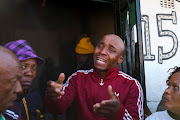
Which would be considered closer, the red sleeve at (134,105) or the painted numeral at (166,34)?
the red sleeve at (134,105)

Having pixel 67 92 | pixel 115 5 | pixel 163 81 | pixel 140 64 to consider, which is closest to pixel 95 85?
pixel 67 92

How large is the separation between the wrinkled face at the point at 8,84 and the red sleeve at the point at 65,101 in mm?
603

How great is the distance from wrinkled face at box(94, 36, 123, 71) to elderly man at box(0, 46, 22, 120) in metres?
1.13

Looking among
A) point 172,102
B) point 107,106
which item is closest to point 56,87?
point 107,106

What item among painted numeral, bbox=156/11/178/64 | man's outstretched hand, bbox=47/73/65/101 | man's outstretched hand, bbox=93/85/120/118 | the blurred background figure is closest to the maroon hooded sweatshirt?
the blurred background figure

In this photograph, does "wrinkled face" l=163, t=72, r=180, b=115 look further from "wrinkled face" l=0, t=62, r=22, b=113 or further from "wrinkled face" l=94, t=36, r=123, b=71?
"wrinkled face" l=0, t=62, r=22, b=113

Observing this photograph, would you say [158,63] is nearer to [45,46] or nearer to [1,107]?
[1,107]

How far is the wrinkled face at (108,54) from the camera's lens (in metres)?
2.18

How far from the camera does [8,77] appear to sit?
110 centimetres

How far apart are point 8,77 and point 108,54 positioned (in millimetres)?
1302

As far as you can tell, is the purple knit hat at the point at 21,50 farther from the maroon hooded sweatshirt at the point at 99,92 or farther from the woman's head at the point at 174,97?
the woman's head at the point at 174,97

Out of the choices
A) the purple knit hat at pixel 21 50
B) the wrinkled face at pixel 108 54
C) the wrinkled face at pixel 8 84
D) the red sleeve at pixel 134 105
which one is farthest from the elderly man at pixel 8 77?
the wrinkled face at pixel 108 54

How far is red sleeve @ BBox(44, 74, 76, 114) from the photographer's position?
5.79ft

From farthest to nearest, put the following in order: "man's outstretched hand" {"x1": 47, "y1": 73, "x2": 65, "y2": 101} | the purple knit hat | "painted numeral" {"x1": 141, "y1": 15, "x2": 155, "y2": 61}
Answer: "painted numeral" {"x1": 141, "y1": 15, "x2": 155, "y2": 61}, the purple knit hat, "man's outstretched hand" {"x1": 47, "y1": 73, "x2": 65, "y2": 101}
